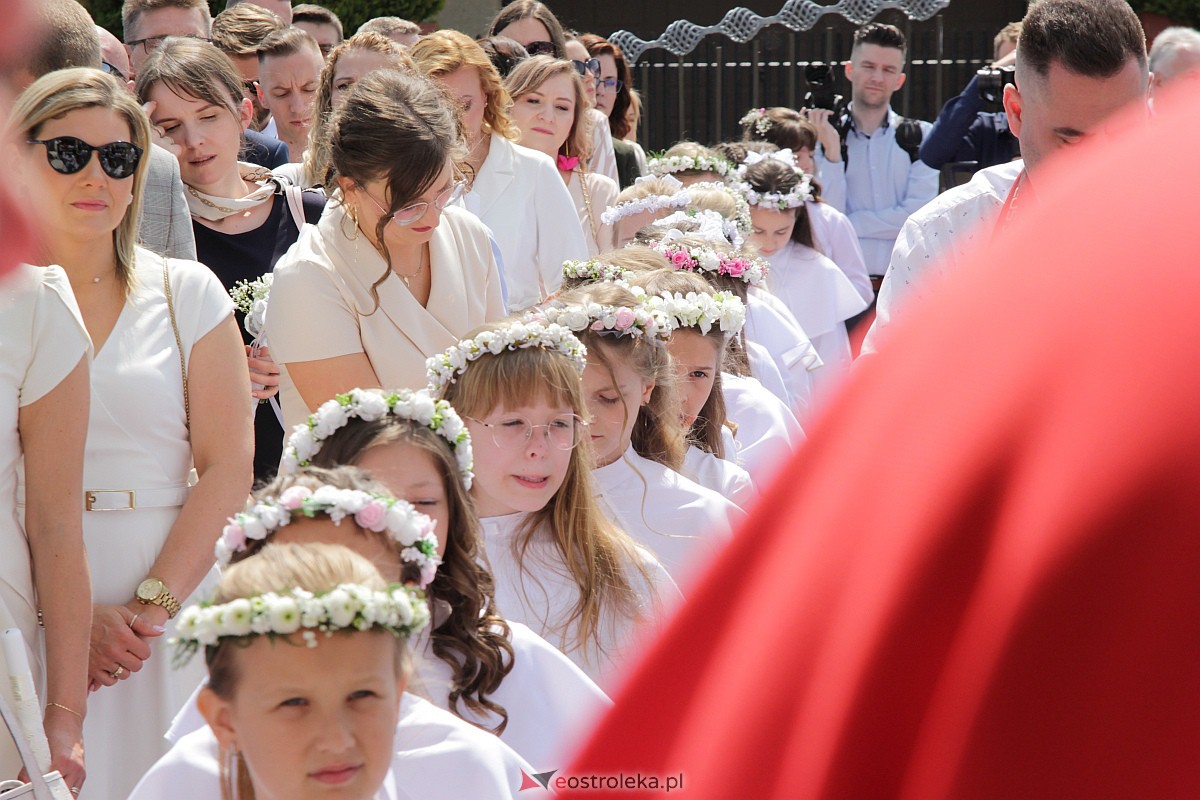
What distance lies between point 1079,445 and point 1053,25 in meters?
3.42

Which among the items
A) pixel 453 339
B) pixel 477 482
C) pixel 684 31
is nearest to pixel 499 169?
pixel 453 339

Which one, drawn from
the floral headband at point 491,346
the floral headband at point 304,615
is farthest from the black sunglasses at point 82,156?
the floral headband at point 304,615


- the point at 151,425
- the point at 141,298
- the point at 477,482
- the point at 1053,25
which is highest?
the point at 1053,25

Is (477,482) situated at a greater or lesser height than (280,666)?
lesser

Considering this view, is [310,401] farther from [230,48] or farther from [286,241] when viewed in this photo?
[230,48]

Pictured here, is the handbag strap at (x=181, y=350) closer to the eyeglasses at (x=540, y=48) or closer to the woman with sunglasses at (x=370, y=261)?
the woman with sunglasses at (x=370, y=261)

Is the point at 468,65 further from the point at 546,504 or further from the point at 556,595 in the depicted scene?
the point at 556,595

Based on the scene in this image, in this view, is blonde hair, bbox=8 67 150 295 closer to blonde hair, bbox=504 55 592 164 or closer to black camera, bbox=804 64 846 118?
blonde hair, bbox=504 55 592 164

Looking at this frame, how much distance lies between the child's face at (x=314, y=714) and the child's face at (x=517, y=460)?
142 cm

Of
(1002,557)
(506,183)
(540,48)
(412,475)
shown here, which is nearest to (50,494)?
(412,475)

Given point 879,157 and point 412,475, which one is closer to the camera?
point 412,475

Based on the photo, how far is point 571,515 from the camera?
3820mm

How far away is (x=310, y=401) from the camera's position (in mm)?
3990

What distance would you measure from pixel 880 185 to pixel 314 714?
8279 millimetres
